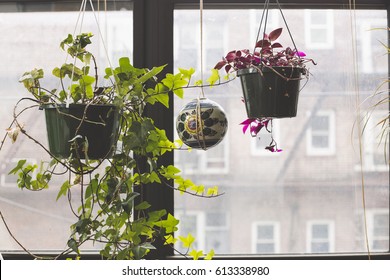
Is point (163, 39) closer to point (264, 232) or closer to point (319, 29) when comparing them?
point (319, 29)

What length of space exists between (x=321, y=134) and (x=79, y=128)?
1.21m

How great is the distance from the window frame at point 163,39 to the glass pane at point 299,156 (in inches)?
1.5

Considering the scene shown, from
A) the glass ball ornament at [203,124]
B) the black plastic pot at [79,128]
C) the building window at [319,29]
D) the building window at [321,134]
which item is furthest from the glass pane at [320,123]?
the black plastic pot at [79,128]

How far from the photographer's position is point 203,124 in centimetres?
205

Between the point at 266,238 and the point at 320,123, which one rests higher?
the point at 320,123

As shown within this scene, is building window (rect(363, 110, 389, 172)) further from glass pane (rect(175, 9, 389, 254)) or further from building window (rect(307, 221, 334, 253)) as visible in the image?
building window (rect(307, 221, 334, 253))

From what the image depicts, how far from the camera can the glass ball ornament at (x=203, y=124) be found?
6.72 feet

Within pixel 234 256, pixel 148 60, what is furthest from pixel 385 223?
pixel 148 60

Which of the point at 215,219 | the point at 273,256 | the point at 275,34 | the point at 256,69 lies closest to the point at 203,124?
the point at 256,69

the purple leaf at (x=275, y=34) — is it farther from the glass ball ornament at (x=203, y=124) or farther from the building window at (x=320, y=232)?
the building window at (x=320, y=232)

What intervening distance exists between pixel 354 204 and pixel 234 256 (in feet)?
1.84

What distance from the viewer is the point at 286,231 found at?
2.57 m

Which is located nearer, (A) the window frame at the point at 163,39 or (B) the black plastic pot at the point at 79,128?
(B) the black plastic pot at the point at 79,128

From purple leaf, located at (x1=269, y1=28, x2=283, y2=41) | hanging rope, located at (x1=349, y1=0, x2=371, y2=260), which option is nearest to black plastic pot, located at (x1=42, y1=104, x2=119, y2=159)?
purple leaf, located at (x1=269, y1=28, x2=283, y2=41)
